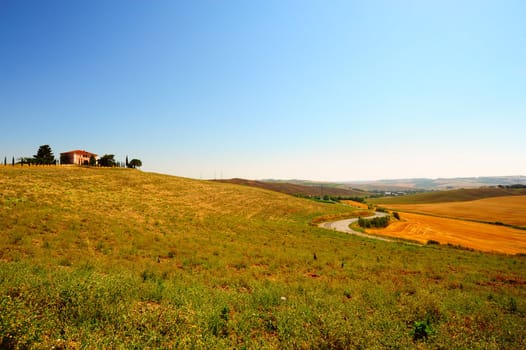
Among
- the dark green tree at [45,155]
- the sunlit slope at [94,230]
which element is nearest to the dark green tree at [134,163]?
the dark green tree at [45,155]

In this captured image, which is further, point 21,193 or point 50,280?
point 21,193

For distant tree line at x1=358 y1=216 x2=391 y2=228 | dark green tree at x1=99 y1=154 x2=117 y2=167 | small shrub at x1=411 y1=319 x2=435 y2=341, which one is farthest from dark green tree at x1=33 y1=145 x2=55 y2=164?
small shrub at x1=411 y1=319 x2=435 y2=341

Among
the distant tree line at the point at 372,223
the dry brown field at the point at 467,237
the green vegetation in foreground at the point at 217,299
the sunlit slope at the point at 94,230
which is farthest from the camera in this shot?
the distant tree line at the point at 372,223

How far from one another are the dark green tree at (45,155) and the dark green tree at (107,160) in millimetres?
14188

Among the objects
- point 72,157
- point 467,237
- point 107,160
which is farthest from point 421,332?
point 72,157

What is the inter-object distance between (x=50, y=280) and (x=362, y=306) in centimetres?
1104

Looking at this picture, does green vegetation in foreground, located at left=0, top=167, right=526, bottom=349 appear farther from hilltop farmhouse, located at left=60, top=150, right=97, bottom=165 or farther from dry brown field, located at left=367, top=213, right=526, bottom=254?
hilltop farmhouse, located at left=60, top=150, right=97, bottom=165

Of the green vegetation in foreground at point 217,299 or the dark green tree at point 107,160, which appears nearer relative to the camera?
the green vegetation in foreground at point 217,299

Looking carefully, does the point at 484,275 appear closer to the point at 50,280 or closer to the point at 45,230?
the point at 50,280

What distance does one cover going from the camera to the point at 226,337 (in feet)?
20.9

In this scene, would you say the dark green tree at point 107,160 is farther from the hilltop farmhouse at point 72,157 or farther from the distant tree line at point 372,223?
the distant tree line at point 372,223

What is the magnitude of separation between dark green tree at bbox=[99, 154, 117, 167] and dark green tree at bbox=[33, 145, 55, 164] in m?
14.2

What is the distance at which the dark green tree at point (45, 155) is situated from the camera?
78.4 meters

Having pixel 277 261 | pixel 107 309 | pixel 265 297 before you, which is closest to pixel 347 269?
pixel 277 261
